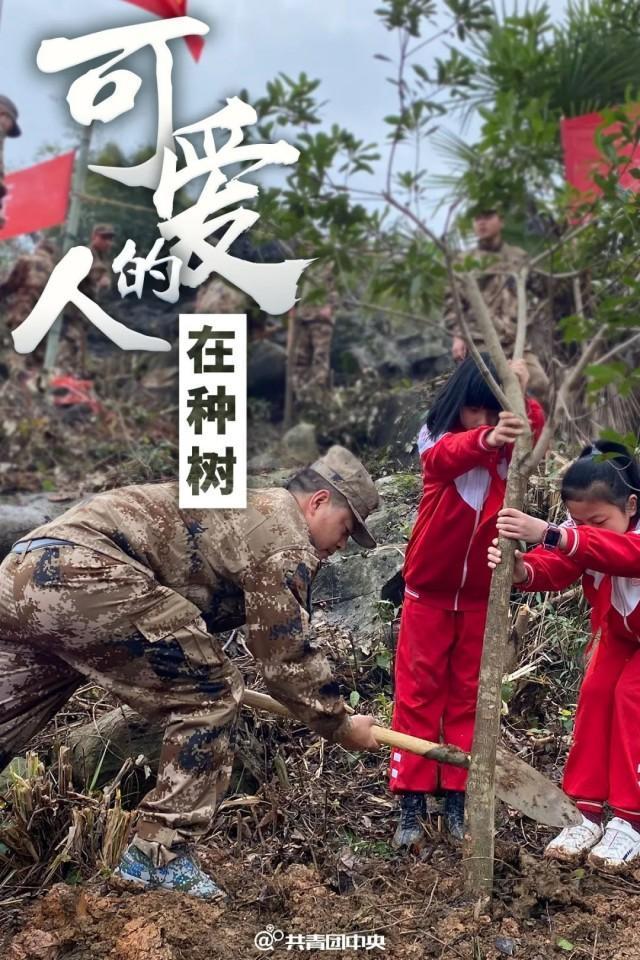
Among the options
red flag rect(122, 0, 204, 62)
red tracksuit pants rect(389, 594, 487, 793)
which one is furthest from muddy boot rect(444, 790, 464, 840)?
red flag rect(122, 0, 204, 62)

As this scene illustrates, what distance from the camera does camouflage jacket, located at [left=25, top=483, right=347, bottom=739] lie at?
96.9 inches

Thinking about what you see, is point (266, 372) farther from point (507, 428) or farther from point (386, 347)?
point (507, 428)

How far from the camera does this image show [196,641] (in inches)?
98.4

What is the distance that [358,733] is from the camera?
2.57 m

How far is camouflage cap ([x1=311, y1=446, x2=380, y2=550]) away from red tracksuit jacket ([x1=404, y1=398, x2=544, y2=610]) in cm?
39

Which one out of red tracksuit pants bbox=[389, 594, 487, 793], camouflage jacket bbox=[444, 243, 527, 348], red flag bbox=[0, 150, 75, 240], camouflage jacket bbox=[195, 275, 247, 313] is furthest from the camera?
camouflage jacket bbox=[195, 275, 247, 313]

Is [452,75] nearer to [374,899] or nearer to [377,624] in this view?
[377,624]

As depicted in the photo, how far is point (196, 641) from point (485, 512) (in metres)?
0.99

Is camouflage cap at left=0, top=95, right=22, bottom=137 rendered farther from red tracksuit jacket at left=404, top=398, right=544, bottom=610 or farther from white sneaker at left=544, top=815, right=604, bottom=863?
white sneaker at left=544, top=815, right=604, bottom=863

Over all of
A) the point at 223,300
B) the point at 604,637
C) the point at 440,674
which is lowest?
the point at 440,674

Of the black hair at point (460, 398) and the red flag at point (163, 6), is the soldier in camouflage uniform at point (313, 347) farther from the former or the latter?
the black hair at point (460, 398)

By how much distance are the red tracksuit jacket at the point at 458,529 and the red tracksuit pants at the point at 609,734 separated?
406 millimetres

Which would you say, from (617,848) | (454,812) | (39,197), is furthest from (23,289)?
(617,848)

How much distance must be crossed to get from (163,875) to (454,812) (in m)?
0.93
